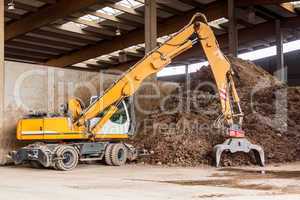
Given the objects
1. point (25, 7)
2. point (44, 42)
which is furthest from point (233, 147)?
point (44, 42)

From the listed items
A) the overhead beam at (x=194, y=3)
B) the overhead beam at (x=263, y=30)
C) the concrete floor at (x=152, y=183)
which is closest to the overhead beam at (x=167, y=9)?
the overhead beam at (x=194, y=3)

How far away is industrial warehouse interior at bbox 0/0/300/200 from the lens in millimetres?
9695

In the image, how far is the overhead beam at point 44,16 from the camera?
801 inches

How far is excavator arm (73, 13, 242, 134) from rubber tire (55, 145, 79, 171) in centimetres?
85

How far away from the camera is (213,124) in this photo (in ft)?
49.9

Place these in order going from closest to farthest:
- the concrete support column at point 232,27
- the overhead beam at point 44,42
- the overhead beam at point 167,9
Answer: the overhead beam at point 167,9 → the concrete support column at point 232,27 → the overhead beam at point 44,42

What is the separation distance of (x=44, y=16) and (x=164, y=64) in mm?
9530

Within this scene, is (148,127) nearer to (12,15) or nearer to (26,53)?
(12,15)

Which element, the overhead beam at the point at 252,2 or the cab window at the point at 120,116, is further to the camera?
the overhead beam at the point at 252,2

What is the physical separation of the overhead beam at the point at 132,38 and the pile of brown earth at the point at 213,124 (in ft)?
17.1

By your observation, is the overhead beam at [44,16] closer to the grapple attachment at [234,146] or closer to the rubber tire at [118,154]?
the rubber tire at [118,154]

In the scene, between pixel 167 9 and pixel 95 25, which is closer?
pixel 167 9

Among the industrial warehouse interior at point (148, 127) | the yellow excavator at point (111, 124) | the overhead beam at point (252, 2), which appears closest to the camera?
the industrial warehouse interior at point (148, 127)

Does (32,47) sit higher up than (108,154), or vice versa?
(32,47)
